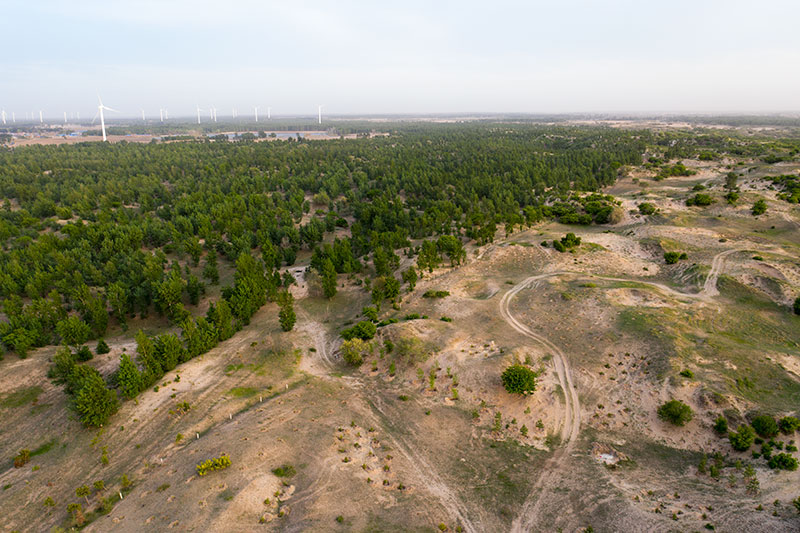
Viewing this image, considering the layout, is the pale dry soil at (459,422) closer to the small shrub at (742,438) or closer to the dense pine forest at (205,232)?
the small shrub at (742,438)

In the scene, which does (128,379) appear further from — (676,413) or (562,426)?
(676,413)

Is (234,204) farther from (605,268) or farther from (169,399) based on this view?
(605,268)

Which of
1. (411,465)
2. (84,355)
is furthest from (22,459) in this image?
(411,465)

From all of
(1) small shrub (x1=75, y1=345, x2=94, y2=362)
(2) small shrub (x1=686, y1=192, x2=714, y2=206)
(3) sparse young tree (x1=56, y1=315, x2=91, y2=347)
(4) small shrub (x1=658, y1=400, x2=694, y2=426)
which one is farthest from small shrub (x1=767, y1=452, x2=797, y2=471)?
(2) small shrub (x1=686, y1=192, x2=714, y2=206)

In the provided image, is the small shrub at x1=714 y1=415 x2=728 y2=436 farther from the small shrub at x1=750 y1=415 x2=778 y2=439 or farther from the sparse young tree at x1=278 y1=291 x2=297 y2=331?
the sparse young tree at x1=278 y1=291 x2=297 y2=331

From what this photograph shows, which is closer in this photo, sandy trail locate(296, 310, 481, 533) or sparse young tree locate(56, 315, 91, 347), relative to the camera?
sandy trail locate(296, 310, 481, 533)

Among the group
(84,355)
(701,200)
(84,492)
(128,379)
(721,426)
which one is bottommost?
(84,492)

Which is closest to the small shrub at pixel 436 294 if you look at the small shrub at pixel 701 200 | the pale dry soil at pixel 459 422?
the pale dry soil at pixel 459 422
